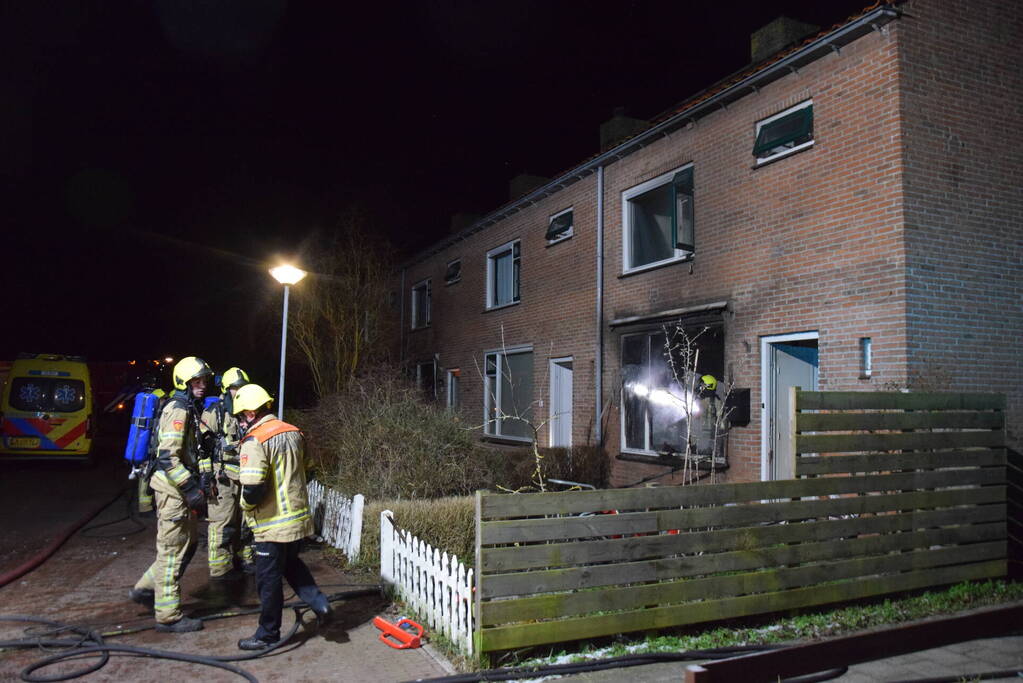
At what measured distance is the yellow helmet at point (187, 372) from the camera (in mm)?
6031

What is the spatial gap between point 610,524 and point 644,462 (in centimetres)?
652

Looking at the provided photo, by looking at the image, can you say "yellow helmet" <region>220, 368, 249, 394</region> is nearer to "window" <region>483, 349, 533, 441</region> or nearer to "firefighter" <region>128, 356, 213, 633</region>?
"firefighter" <region>128, 356, 213, 633</region>

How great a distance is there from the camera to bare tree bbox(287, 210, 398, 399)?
1803cm

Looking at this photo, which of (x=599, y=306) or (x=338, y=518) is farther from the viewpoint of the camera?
(x=599, y=306)

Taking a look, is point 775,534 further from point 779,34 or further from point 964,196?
point 779,34

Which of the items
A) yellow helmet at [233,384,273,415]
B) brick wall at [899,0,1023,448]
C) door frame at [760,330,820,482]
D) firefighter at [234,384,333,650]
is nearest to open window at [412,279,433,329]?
door frame at [760,330,820,482]

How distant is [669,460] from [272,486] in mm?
6940

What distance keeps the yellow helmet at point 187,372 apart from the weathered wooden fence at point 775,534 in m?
3.05

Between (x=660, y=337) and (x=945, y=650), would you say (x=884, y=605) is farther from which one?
(x=660, y=337)

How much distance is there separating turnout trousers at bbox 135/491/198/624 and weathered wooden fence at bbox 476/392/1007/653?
2573 millimetres

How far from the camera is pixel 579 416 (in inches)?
513

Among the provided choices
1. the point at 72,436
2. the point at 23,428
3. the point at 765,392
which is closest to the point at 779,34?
the point at 765,392

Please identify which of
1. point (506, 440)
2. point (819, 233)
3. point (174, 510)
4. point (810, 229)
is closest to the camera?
point (174, 510)

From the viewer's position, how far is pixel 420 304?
22312 millimetres
